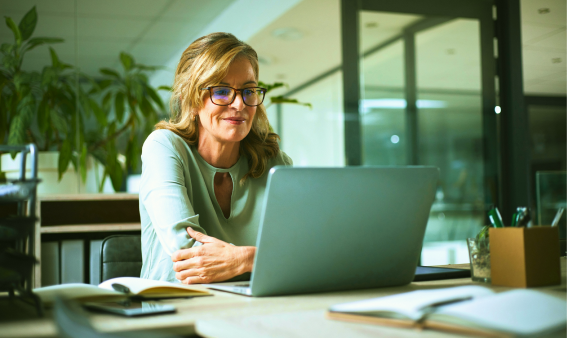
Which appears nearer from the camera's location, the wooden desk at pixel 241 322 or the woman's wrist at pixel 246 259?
the wooden desk at pixel 241 322

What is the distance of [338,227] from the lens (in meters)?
0.82

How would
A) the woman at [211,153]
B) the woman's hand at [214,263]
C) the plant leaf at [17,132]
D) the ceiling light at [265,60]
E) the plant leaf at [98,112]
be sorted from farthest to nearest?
the ceiling light at [265,60]
the plant leaf at [98,112]
the plant leaf at [17,132]
the woman at [211,153]
the woman's hand at [214,263]

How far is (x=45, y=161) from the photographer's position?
262 cm

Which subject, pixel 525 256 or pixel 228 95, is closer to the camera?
pixel 525 256

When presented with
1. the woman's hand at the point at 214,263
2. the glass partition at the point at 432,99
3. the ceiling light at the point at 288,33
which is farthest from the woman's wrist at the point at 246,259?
the ceiling light at the point at 288,33

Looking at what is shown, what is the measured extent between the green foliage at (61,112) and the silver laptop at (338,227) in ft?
6.73

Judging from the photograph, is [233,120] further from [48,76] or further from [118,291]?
[48,76]

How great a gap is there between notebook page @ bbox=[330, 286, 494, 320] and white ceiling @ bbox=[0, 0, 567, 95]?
279 centimetres

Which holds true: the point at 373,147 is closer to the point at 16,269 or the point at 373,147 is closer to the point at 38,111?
the point at 38,111

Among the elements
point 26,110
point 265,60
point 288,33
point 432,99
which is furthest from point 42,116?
point 265,60

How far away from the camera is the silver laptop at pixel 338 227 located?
772 mm

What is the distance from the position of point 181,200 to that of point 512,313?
799 mm

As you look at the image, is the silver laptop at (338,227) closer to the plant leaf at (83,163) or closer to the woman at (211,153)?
the woman at (211,153)

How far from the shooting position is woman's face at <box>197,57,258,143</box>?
4.73ft
